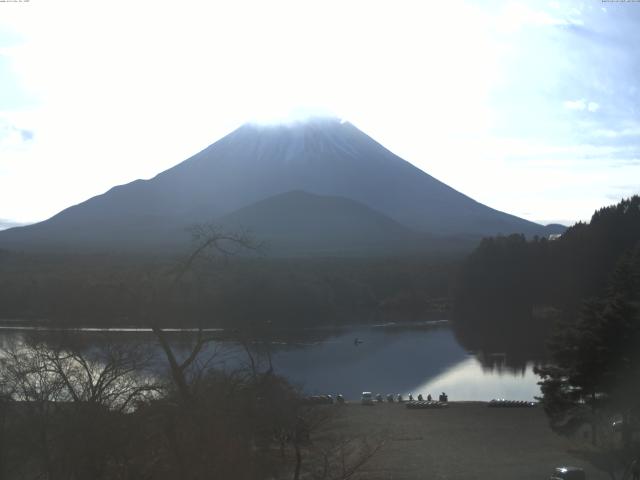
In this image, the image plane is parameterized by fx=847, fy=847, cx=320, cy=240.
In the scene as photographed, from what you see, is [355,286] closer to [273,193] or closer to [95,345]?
[95,345]

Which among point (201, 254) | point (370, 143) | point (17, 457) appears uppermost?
point (370, 143)

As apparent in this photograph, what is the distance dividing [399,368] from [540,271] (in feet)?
54.6

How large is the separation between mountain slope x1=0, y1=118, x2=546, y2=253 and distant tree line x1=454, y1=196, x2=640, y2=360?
24.7m

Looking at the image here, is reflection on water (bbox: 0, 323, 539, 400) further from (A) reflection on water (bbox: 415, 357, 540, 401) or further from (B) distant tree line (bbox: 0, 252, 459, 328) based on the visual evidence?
(B) distant tree line (bbox: 0, 252, 459, 328)

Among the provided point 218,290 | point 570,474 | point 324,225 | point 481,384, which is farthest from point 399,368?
point 324,225

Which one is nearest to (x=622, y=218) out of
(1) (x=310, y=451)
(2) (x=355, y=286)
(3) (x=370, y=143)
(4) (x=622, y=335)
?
(2) (x=355, y=286)

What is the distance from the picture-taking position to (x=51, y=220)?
200 ft

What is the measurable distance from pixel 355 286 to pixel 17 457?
30.6 m

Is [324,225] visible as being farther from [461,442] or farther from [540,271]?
[461,442]

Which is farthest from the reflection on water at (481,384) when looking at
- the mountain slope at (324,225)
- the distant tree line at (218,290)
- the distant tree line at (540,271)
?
the mountain slope at (324,225)

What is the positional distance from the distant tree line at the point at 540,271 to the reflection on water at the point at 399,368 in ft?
21.6

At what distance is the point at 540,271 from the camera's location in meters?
34.6

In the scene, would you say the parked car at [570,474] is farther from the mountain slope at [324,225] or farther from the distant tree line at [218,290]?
the mountain slope at [324,225]

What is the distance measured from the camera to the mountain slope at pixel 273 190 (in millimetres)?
59156
